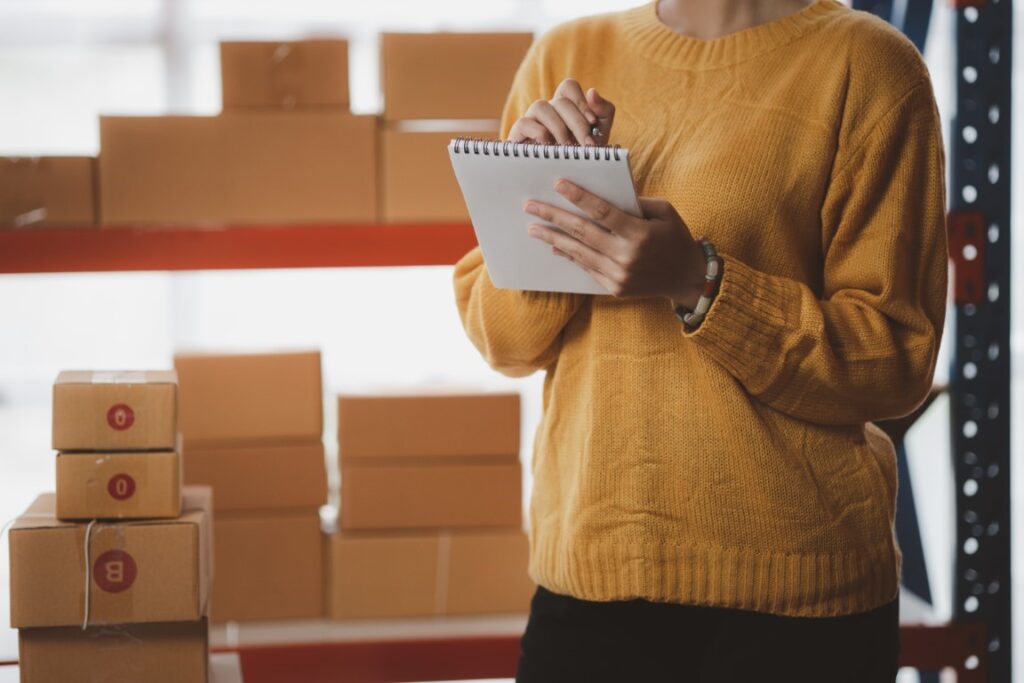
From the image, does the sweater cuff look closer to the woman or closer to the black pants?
the woman

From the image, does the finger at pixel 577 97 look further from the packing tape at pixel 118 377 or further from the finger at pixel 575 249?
the packing tape at pixel 118 377

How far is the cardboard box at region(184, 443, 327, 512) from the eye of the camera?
5.04ft

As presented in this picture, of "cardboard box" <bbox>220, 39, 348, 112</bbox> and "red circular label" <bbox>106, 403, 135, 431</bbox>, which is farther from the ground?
"cardboard box" <bbox>220, 39, 348, 112</bbox>

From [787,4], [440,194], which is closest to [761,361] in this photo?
[787,4]

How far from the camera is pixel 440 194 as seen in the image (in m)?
1.49

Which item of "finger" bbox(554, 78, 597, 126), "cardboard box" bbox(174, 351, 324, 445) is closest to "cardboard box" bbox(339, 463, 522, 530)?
"cardboard box" bbox(174, 351, 324, 445)

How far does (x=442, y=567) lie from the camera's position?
1.58 m

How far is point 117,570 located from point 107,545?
A: 3cm

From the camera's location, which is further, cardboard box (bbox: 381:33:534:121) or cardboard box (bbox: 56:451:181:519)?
cardboard box (bbox: 381:33:534:121)

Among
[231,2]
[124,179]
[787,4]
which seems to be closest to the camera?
[787,4]

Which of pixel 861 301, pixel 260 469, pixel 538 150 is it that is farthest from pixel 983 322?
pixel 260 469

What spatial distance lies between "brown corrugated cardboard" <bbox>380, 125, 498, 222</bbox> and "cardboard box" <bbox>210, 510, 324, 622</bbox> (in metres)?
0.45

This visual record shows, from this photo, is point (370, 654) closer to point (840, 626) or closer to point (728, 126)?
point (840, 626)

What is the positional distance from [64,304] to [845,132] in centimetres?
157
